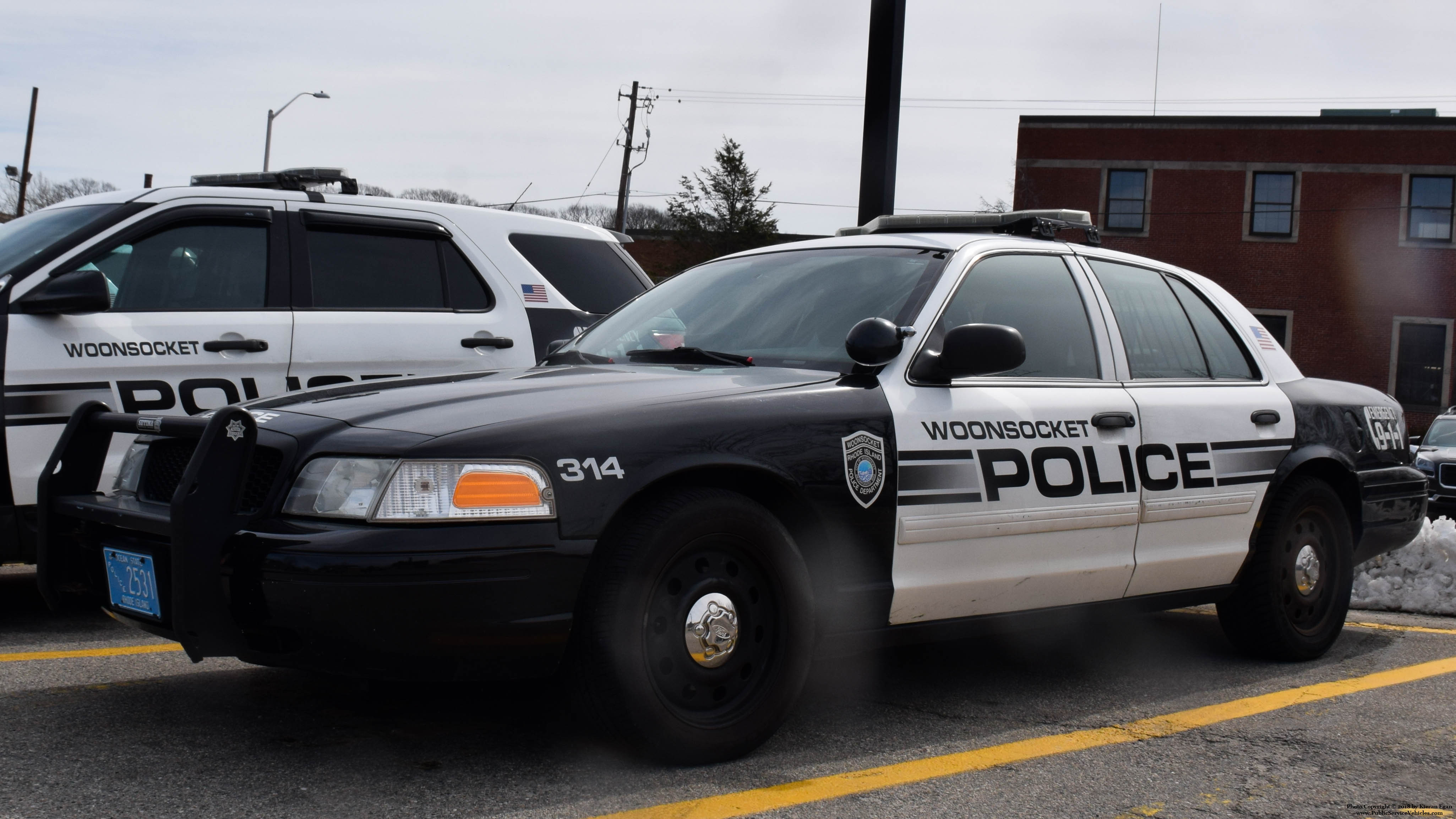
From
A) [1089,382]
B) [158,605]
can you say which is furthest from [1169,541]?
[158,605]

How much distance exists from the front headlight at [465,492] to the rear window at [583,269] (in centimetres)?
386

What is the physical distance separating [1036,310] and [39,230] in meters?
4.22

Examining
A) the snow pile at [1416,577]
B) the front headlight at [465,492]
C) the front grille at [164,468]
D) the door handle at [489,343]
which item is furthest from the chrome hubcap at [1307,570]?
the front grille at [164,468]

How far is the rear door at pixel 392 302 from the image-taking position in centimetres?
619

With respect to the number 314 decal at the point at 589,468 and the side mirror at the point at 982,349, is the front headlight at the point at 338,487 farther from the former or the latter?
the side mirror at the point at 982,349

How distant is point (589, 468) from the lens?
3.32 m

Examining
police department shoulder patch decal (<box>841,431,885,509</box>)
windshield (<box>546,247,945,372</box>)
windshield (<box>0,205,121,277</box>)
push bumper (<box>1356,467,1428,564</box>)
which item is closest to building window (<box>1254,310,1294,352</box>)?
push bumper (<box>1356,467,1428,564</box>)

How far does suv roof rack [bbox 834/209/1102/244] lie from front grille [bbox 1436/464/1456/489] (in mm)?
11590

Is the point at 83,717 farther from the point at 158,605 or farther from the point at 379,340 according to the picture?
the point at 379,340

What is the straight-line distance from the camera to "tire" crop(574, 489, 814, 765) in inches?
130

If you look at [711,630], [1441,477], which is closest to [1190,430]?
[711,630]

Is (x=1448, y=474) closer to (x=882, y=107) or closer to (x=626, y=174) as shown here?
(x=882, y=107)

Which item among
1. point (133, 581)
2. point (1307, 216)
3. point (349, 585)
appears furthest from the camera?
point (1307, 216)

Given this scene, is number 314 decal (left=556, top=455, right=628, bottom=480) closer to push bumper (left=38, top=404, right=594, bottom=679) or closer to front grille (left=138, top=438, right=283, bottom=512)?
push bumper (left=38, top=404, right=594, bottom=679)
